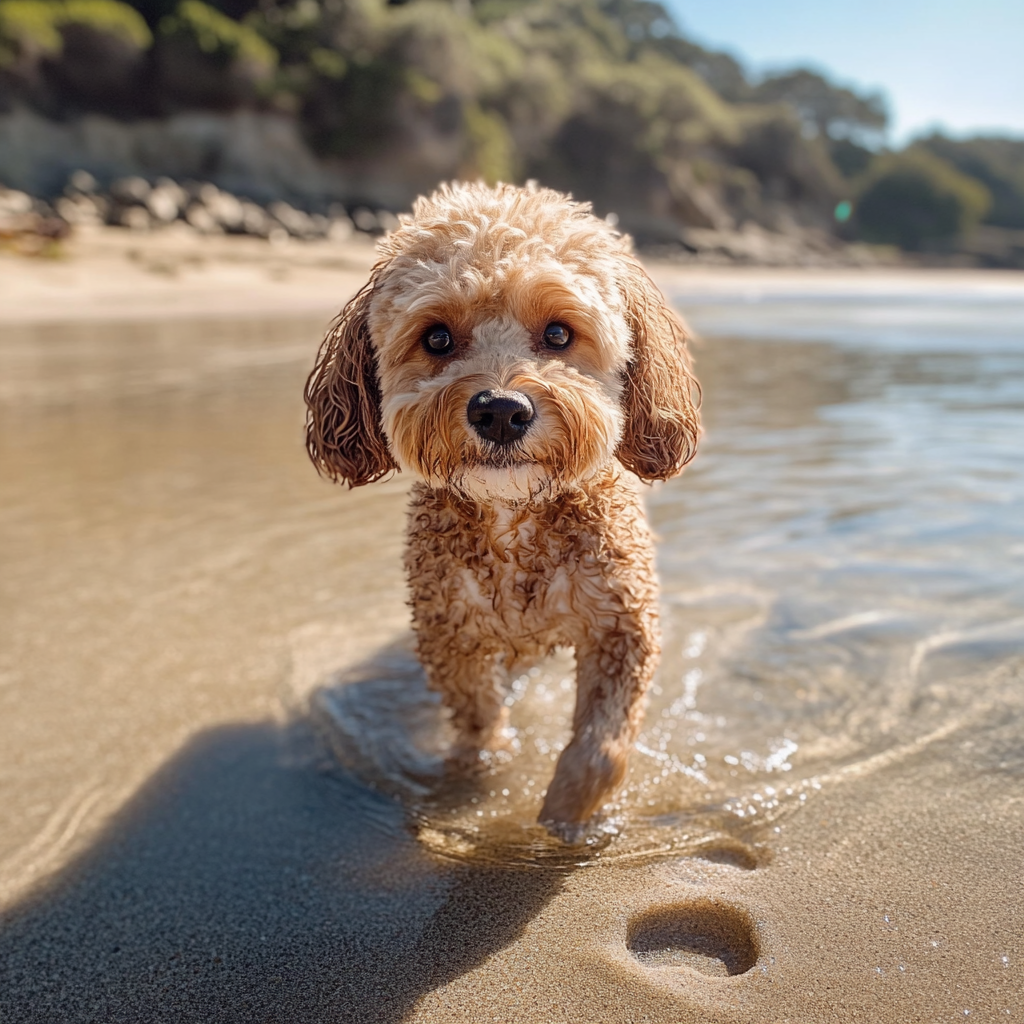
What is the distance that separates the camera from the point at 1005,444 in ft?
22.1

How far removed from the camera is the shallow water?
117 inches

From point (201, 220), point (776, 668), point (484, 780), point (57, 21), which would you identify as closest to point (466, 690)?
point (484, 780)

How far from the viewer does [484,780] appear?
306cm

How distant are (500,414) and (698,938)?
1.37m

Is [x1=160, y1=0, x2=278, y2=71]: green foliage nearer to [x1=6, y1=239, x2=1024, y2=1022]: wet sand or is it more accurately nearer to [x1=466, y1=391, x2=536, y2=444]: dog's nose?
[x1=6, y1=239, x2=1024, y2=1022]: wet sand

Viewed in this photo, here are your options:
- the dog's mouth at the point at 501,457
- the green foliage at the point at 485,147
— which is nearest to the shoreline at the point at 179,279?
the dog's mouth at the point at 501,457

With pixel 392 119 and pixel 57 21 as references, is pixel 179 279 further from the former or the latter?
pixel 392 119

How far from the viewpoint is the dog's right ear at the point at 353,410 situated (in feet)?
9.64

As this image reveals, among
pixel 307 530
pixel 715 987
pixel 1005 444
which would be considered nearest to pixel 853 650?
pixel 715 987

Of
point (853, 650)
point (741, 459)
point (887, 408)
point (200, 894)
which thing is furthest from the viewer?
point (887, 408)

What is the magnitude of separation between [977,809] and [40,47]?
29.4 meters

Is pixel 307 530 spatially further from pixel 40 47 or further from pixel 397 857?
pixel 40 47

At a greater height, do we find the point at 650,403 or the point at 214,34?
the point at 214,34

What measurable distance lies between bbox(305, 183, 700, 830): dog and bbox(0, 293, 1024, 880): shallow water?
1.22 feet
